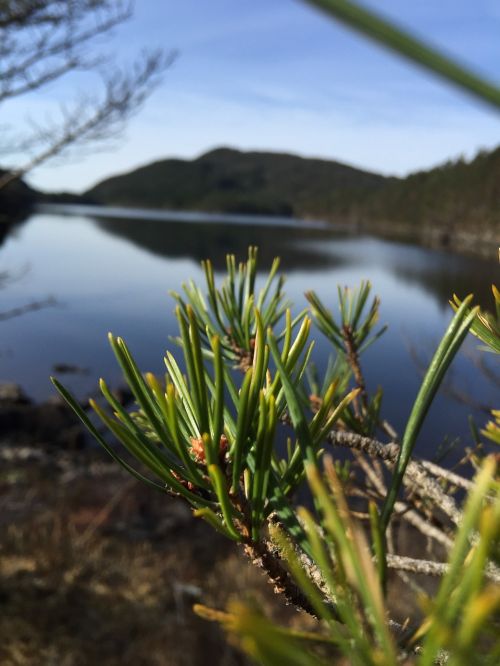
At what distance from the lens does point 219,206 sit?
49594 mm

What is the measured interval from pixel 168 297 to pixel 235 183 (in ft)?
161

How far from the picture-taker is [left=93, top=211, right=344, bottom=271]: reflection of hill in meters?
20.6

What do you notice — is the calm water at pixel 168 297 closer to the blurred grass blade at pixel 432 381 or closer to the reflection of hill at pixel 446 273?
the reflection of hill at pixel 446 273

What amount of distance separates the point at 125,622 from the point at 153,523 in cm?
173

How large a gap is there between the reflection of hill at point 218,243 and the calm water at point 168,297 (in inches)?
4.3

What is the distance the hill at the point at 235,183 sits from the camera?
48844 millimetres

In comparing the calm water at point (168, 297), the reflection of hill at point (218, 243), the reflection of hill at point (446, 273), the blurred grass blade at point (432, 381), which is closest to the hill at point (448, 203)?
the reflection of hill at point (446, 273)

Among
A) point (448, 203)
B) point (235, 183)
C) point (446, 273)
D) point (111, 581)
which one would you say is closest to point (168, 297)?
point (446, 273)

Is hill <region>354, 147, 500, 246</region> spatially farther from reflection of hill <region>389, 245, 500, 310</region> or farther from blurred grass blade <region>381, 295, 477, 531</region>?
blurred grass blade <region>381, 295, 477, 531</region>

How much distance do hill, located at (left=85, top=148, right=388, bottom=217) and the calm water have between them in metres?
19.5

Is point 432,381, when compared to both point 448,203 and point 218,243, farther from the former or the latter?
point 218,243

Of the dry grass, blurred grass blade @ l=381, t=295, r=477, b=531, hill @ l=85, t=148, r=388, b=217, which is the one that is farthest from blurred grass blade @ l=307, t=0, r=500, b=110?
hill @ l=85, t=148, r=388, b=217

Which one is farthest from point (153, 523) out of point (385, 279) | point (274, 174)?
point (274, 174)

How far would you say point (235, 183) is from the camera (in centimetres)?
5981
